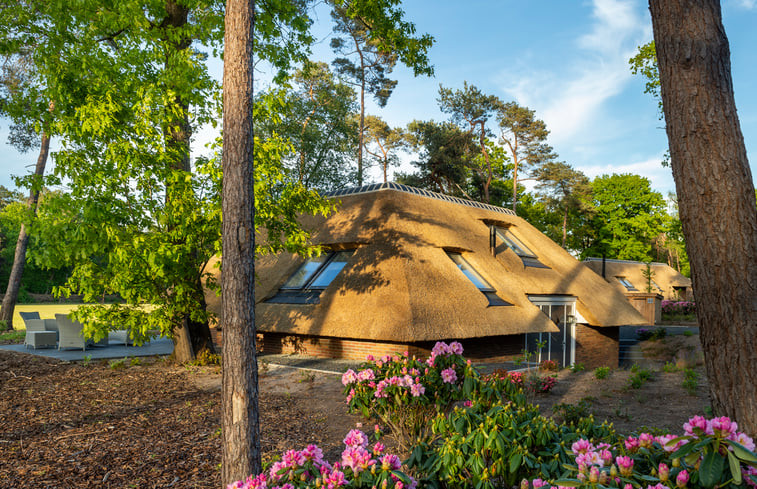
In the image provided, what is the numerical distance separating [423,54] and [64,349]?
1346cm

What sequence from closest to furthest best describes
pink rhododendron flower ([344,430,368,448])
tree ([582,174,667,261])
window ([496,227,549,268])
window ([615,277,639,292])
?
pink rhododendron flower ([344,430,368,448]), window ([496,227,549,268]), window ([615,277,639,292]), tree ([582,174,667,261])

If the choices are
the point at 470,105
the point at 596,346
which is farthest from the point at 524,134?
the point at 596,346

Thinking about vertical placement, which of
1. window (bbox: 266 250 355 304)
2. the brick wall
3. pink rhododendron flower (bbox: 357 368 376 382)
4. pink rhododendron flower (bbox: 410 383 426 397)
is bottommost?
the brick wall

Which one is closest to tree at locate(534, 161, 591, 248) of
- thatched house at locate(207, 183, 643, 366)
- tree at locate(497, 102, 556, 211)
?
tree at locate(497, 102, 556, 211)

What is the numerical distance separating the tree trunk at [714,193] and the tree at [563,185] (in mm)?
39932

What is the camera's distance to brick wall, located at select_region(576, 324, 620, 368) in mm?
18188

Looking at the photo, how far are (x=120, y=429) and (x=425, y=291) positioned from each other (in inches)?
300

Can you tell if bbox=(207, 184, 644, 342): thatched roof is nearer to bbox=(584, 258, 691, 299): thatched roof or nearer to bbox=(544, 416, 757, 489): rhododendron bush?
bbox=(544, 416, 757, 489): rhododendron bush

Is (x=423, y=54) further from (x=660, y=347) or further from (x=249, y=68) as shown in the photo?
(x=660, y=347)

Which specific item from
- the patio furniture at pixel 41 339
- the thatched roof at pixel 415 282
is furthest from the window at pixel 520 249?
the patio furniture at pixel 41 339

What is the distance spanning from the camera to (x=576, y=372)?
11.7m

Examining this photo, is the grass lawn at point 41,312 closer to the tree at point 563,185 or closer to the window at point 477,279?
the window at point 477,279

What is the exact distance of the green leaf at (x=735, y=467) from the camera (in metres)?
1.95

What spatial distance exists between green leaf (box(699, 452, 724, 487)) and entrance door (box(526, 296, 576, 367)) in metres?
14.2
